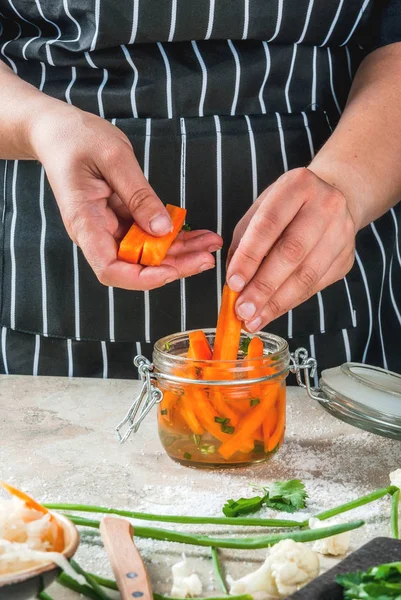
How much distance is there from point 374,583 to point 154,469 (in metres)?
0.51

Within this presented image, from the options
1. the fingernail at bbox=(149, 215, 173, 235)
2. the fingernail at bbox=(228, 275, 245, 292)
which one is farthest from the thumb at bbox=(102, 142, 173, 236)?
the fingernail at bbox=(228, 275, 245, 292)

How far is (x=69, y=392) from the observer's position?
162cm

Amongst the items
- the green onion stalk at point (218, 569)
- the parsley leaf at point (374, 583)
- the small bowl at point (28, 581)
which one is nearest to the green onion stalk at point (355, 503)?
the green onion stalk at point (218, 569)

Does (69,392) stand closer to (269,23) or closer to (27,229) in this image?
(27,229)

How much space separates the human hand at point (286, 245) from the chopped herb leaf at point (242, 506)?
271 millimetres

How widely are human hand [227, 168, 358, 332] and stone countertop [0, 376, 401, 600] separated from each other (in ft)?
0.73

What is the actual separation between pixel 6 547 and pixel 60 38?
1096 millimetres

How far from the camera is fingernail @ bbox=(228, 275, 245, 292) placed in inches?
51.3

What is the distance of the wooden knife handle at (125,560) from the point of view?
91 cm

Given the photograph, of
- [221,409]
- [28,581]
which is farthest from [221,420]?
[28,581]

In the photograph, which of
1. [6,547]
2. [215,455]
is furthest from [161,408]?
[6,547]

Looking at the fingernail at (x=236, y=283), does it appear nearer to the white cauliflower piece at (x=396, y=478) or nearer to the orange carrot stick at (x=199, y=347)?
the orange carrot stick at (x=199, y=347)

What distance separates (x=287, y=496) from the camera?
3.88 feet

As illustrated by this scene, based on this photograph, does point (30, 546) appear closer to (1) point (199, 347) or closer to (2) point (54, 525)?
(2) point (54, 525)
